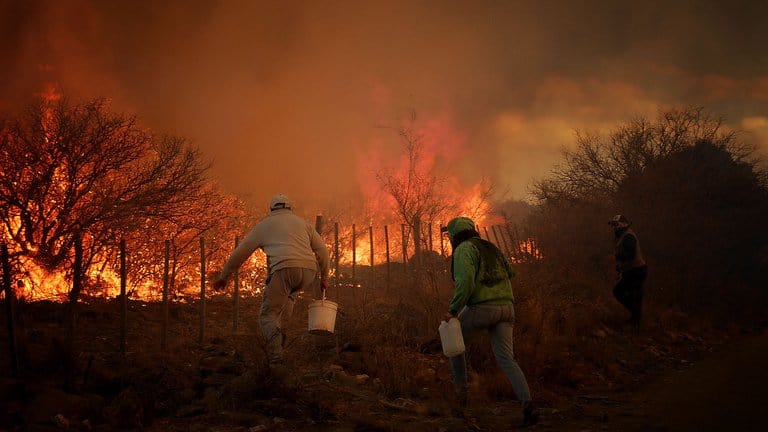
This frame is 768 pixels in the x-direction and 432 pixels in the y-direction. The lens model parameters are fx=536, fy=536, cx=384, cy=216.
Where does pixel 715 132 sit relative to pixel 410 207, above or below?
above

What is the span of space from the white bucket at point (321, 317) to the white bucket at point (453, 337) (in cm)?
170

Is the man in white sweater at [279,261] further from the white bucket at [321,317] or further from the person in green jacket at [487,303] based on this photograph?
the person in green jacket at [487,303]

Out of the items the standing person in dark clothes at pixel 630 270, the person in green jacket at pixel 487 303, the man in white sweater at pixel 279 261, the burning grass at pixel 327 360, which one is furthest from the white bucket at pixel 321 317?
the standing person in dark clothes at pixel 630 270

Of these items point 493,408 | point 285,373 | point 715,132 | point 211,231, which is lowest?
point 493,408

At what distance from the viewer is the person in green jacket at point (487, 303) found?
5152 millimetres

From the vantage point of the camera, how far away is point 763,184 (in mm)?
19469

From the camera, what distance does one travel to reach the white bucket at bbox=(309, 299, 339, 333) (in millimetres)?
6402

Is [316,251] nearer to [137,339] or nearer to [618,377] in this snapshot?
[137,339]

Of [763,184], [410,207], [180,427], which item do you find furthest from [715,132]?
[180,427]

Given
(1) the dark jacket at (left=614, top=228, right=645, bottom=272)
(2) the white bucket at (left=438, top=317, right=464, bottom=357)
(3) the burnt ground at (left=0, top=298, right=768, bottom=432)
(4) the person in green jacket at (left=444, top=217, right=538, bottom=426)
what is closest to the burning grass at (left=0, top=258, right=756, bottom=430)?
(3) the burnt ground at (left=0, top=298, right=768, bottom=432)

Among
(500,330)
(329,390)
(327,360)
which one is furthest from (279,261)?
(500,330)

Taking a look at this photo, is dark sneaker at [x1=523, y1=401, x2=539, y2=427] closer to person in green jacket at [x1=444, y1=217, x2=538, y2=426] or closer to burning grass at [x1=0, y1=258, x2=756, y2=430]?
person in green jacket at [x1=444, y1=217, x2=538, y2=426]

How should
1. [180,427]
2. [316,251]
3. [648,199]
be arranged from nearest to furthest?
[180,427]
[316,251]
[648,199]

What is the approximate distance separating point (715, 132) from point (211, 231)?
1885 centimetres
